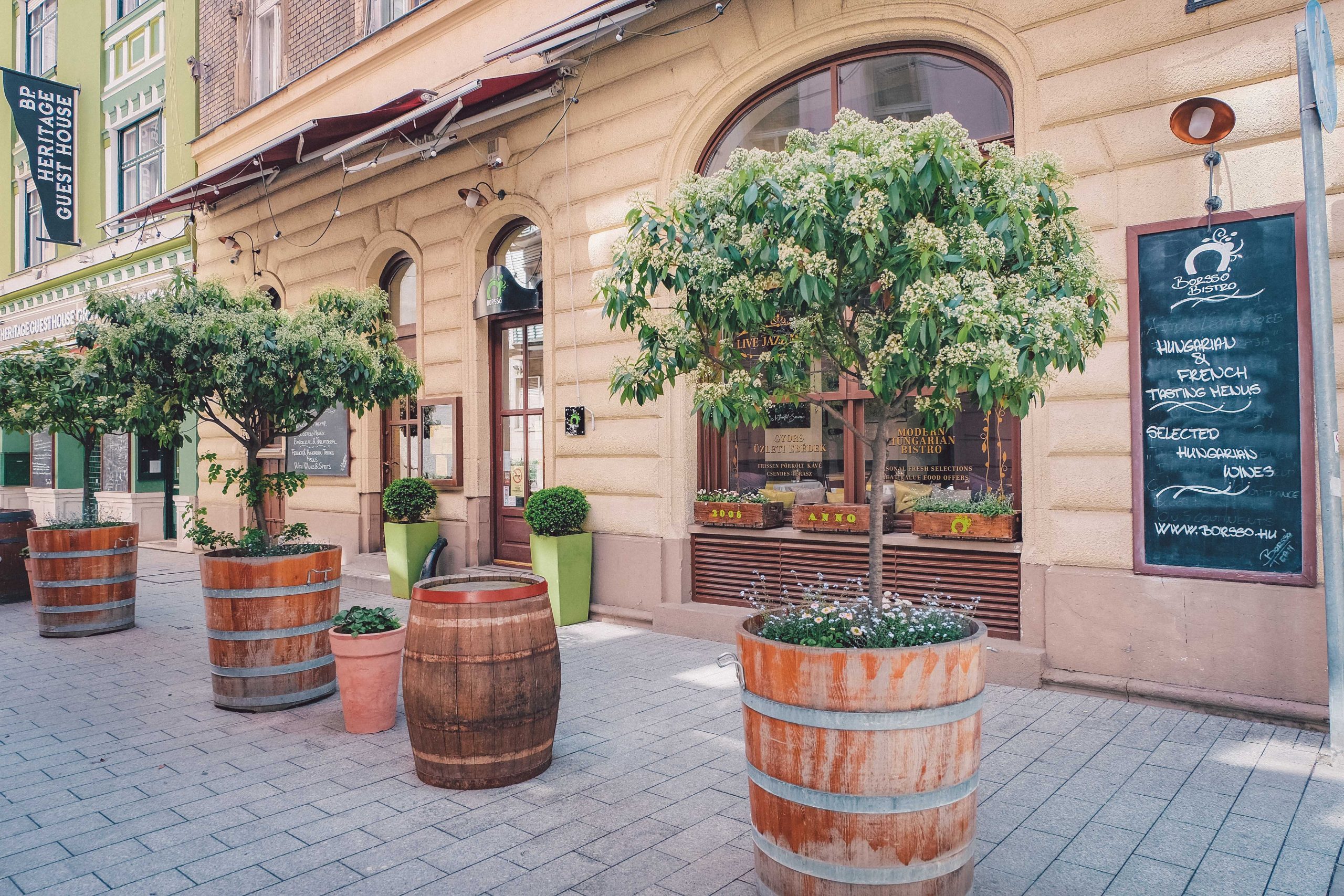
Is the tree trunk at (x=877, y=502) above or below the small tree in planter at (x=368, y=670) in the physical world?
above

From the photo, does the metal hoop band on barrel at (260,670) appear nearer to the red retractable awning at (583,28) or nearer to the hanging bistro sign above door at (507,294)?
the hanging bistro sign above door at (507,294)

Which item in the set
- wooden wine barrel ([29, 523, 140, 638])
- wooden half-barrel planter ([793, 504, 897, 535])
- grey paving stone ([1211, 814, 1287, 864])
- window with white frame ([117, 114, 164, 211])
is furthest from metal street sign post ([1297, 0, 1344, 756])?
window with white frame ([117, 114, 164, 211])

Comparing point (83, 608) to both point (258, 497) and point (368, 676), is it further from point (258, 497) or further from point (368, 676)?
point (368, 676)

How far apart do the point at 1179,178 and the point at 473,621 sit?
5.07 meters

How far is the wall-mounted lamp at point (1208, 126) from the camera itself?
5.27m

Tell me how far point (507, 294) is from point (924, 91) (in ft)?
15.8

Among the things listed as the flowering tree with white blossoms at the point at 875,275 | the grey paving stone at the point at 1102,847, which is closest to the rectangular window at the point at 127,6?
the flowering tree with white blossoms at the point at 875,275

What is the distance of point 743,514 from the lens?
25.0 feet

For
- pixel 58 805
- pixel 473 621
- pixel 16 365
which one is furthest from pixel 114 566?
pixel 473 621

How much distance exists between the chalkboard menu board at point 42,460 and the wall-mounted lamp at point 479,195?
1409cm

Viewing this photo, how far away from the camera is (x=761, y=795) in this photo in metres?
3.10

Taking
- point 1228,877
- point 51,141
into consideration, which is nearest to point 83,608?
point 1228,877

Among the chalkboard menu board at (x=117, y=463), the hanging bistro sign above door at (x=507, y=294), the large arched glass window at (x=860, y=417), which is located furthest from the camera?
the chalkboard menu board at (x=117, y=463)

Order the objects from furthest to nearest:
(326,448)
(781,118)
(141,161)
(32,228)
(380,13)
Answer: (32,228) → (141,161) → (326,448) → (380,13) → (781,118)
